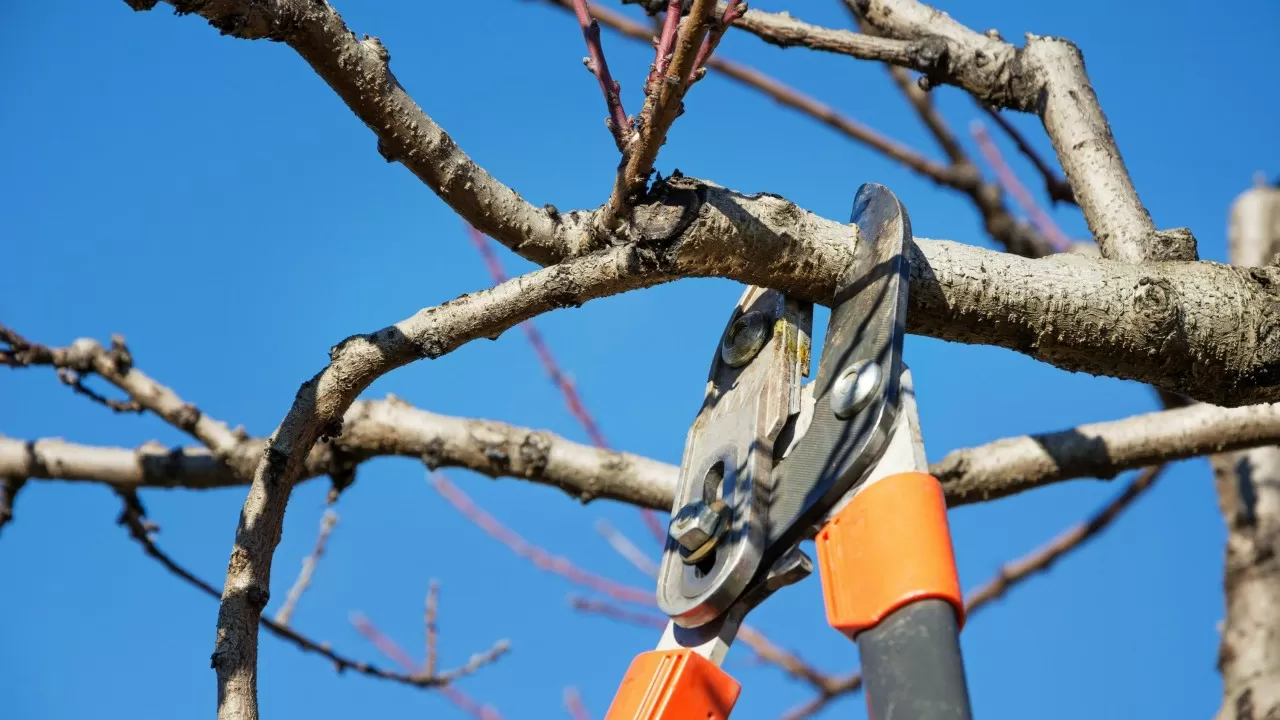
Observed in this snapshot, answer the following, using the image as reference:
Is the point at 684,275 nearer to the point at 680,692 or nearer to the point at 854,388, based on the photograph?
the point at 854,388

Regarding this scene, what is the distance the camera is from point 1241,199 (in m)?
3.88

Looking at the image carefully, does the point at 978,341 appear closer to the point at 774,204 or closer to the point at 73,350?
the point at 774,204

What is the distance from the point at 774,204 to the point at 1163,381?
61 centimetres

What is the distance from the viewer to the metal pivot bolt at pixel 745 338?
139cm

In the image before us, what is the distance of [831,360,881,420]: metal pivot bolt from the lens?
3.96 ft

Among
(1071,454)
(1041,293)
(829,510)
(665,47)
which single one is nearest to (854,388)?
(829,510)

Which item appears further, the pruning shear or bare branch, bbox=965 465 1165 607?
bare branch, bbox=965 465 1165 607

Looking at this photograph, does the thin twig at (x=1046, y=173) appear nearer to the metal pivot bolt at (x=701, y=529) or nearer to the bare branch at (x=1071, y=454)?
the bare branch at (x=1071, y=454)

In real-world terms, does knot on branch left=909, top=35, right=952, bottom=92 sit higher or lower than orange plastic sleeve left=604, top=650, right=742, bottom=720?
higher

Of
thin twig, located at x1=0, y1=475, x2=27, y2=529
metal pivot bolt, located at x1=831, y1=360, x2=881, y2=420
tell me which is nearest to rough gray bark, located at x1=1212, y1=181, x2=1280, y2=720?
metal pivot bolt, located at x1=831, y1=360, x2=881, y2=420

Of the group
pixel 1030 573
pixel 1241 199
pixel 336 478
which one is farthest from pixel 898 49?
pixel 1241 199

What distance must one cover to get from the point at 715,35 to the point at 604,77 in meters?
0.15

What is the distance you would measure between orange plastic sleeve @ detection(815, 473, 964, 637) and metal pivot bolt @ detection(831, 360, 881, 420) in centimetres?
9

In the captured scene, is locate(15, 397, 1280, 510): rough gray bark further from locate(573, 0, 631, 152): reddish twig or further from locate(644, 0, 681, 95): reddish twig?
locate(644, 0, 681, 95): reddish twig
